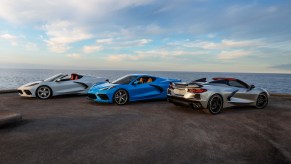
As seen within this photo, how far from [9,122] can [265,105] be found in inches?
346

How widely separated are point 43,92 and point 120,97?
3.99 m

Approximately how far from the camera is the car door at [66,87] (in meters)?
11.2

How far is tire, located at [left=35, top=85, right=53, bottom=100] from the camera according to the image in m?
10.7

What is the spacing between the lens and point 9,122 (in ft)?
18.0

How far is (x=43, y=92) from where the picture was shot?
10875 millimetres

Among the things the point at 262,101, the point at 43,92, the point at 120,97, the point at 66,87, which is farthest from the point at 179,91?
the point at 43,92

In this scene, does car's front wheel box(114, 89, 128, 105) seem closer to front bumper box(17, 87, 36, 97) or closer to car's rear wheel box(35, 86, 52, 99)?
car's rear wheel box(35, 86, 52, 99)

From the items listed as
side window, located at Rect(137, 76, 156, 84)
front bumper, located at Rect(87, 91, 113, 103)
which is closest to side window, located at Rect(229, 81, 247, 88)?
side window, located at Rect(137, 76, 156, 84)

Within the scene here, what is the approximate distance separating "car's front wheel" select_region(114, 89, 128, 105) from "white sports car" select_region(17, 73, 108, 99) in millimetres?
3275

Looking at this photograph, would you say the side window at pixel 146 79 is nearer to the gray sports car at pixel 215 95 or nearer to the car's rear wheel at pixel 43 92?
the gray sports car at pixel 215 95

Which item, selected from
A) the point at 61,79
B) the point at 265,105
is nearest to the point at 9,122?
the point at 61,79

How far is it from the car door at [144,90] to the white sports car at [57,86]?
333cm

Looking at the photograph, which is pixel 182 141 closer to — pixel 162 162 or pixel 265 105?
pixel 162 162

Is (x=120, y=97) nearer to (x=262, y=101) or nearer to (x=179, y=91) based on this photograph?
(x=179, y=91)
